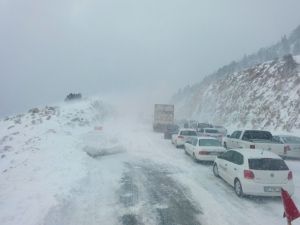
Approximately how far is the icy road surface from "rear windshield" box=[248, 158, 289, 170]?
1.13 m

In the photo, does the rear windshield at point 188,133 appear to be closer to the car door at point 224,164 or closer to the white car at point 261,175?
the car door at point 224,164

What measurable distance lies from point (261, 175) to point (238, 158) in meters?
1.44

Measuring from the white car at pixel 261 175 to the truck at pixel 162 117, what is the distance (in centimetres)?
3563

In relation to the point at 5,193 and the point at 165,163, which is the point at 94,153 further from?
the point at 5,193

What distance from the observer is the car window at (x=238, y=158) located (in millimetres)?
12861

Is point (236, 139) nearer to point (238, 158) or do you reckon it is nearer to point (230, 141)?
point (230, 141)

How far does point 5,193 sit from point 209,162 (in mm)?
11937

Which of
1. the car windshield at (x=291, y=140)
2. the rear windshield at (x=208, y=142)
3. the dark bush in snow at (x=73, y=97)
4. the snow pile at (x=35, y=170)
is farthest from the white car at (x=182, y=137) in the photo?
the dark bush in snow at (x=73, y=97)

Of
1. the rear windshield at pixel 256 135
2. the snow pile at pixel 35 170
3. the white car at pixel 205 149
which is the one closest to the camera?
the snow pile at pixel 35 170

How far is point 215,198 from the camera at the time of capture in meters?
11.9

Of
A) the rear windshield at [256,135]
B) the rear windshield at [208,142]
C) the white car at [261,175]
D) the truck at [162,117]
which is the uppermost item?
the truck at [162,117]

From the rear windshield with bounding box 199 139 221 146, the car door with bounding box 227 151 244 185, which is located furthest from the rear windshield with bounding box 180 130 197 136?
the car door with bounding box 227 151 244 185

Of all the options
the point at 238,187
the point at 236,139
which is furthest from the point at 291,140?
the point at 238,187

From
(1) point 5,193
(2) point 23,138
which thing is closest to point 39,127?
(2) point 23,138
